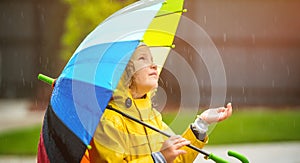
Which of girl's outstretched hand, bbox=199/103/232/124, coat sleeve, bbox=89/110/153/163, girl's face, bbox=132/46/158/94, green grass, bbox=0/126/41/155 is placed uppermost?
girl's face, bbox=132/46/158/94

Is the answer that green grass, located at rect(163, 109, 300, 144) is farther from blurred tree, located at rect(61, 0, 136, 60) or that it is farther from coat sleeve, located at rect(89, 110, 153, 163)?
coat sleeve, located at rect(89, 110, 153, 163)

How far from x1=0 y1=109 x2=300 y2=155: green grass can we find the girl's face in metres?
4.06

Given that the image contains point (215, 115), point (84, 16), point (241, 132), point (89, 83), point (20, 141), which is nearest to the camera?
point (89, 83)

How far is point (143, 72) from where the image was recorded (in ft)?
10.9

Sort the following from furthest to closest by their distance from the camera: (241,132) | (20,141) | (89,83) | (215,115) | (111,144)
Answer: (241,132), (20,141), (215,115), (111,144), (89,83)

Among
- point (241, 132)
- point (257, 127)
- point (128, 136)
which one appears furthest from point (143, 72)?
point (257, 127)

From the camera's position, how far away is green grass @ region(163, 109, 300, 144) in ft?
27.2

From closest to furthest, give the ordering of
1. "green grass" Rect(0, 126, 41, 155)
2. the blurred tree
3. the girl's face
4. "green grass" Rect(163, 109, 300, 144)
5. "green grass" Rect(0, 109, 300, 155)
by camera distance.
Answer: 1. the girl's face
2. "green grass" Rect(0, 126, 41, 155)
3. "green grass" Rect(0, 109, 300, 155)
4. "green grass" Rect(163, 109, 300, 144)
5. the blurred tree

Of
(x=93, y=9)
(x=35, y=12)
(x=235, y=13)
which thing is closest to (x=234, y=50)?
(x=235, y=13)

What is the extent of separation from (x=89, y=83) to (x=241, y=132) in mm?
5855

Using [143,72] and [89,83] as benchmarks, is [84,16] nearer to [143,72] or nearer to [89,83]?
[143,72]

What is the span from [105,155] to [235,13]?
28.6 ft

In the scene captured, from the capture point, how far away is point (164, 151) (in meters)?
3.13

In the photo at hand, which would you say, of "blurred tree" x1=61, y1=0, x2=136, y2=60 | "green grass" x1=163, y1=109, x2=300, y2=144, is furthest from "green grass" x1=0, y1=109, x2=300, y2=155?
"blurred tree" x1=61, y1=0, x2=136, y2=60
